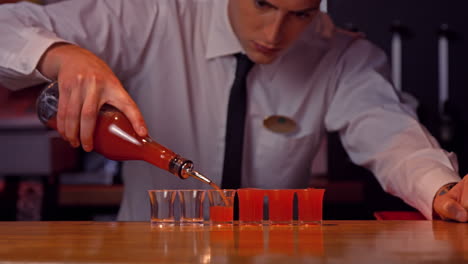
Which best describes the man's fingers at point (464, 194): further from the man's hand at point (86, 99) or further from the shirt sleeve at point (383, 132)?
the man's hand at point (86, 99)

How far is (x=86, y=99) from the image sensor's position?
110cm

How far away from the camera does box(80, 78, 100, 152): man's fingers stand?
3.59ft

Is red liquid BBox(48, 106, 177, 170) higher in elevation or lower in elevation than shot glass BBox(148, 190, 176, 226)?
higher

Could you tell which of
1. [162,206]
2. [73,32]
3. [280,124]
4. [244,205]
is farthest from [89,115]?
[280,124]

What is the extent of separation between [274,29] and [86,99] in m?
0.65

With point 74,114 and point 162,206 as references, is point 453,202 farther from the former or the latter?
point 74,114

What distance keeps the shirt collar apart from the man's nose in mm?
248

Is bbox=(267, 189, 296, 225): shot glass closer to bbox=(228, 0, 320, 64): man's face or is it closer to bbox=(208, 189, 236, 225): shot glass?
bbox=(208, 189, 236, 225): shot glass

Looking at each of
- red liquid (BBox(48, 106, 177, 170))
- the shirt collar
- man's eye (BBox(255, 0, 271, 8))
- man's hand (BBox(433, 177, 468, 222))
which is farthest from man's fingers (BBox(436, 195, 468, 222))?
the shirt collar

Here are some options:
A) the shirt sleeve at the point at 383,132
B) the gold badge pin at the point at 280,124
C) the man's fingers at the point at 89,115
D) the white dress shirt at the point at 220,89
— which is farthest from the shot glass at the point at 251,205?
the gold badge pin at the point at 280,124

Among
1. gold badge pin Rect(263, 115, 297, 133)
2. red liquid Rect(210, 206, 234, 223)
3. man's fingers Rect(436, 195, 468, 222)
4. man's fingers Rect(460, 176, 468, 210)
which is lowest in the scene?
gold badge pin Rect(263, 115, 297, 133)

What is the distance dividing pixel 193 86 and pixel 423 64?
2072 millimetres

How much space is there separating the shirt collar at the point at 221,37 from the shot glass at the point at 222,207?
36.5 inches

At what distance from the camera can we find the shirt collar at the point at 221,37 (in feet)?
6.12
